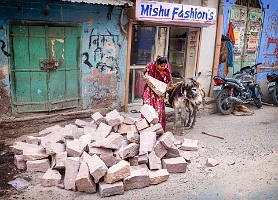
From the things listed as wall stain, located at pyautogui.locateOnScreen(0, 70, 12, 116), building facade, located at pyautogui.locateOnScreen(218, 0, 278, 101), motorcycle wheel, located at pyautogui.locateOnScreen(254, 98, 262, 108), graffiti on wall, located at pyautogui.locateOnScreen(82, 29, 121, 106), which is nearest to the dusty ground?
wall stain, located at pyautogui.locateOnScreen(0, 70, 12, 116)

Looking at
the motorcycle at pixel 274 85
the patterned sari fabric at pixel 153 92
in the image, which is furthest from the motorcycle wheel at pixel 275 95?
the patterned sari fabric at pixel 153 92

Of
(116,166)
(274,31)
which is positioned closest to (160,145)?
(116,166)

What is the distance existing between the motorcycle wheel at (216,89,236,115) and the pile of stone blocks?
357 centimetres

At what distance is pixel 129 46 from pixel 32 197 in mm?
4443

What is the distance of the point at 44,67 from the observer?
244 inches

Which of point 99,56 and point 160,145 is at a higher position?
point 99,56

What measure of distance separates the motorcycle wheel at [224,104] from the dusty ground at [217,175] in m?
1.48

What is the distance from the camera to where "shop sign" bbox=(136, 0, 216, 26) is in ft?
22.5

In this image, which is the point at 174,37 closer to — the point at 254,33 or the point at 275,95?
the point at 254,33

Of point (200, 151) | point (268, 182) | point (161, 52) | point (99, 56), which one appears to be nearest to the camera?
point (268, 182)

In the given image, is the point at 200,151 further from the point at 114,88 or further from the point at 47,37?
the point at 47,37

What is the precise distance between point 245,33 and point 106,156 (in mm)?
7707

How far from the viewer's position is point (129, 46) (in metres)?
7.29

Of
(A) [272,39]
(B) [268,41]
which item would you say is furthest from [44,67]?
(A) [272,39]
